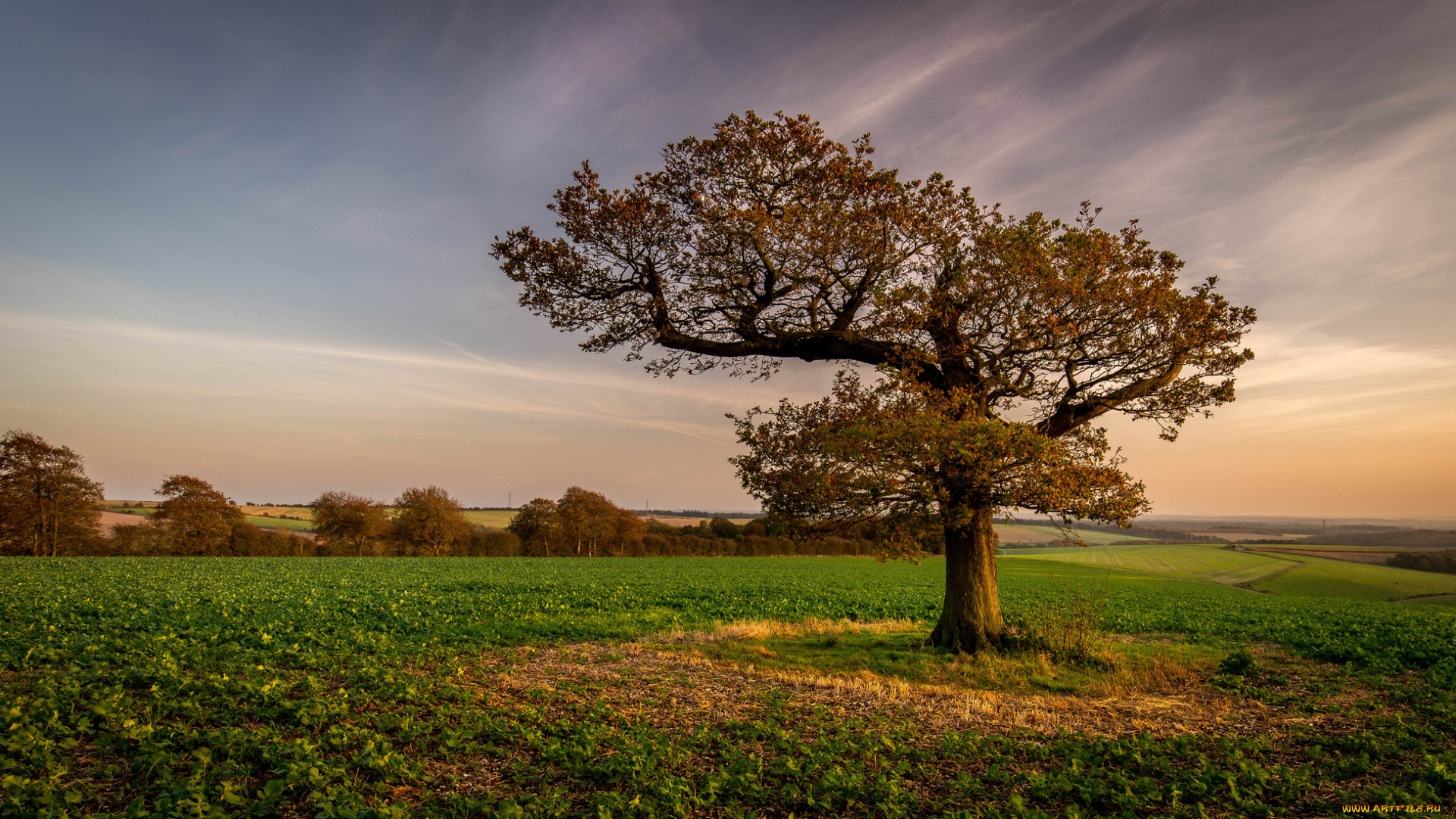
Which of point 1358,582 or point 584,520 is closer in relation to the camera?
point 1358,582

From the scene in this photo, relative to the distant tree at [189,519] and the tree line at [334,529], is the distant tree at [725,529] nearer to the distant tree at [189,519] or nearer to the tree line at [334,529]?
the tree line at [334,529]

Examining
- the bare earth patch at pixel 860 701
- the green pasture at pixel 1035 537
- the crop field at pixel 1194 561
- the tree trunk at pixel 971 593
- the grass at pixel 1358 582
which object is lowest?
the green pasture at pixel 1035 537

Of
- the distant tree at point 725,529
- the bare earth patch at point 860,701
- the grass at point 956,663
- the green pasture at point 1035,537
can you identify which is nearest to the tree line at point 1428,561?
the green pasture at point 1035,537

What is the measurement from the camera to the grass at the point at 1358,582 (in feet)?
157

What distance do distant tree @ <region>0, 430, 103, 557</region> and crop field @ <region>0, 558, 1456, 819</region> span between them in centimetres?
4375

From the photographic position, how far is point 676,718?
8.68 metres

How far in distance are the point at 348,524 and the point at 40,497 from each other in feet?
77.2

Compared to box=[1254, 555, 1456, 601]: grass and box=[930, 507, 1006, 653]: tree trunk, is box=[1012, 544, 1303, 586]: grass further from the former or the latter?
box=[930, 507, 1006, 653]: tree trunk

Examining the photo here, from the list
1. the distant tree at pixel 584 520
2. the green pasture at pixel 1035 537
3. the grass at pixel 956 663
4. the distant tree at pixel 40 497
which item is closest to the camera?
the grass at pixel 956 663

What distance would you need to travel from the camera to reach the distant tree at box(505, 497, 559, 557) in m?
75.6

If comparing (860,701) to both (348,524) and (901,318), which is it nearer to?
(901,318)

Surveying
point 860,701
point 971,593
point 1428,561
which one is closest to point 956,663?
point 971,593

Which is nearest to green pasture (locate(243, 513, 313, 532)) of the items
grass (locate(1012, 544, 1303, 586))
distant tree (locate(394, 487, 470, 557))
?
distant tree (locate(394, 487, 470, 557))

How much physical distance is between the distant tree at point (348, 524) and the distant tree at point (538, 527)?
1578 cm
